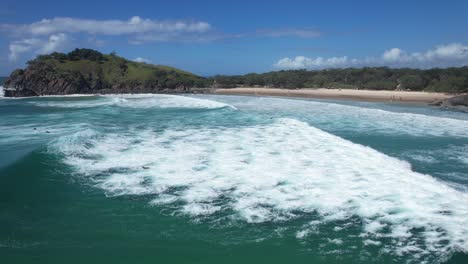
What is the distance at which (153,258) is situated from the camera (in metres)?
7.14

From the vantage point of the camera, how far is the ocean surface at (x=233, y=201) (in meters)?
7.41

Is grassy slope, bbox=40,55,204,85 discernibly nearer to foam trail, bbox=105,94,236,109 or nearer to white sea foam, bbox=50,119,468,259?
foam trail, bbox=105,94,236,109

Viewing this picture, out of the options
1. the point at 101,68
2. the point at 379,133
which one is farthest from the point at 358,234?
the point at 101,68

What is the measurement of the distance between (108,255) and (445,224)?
23.3 feet

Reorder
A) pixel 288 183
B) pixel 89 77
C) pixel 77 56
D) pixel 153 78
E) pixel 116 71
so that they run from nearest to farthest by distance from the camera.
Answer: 1. pixel 288 183
2. pixel 89 77
3. pixel 153 78
4. pixel 116 71
5. pixel 77 56

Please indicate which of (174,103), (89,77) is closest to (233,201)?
(174,103)

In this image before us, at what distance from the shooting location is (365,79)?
76.1m

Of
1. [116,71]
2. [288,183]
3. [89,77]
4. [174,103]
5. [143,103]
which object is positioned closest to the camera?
[288,183]

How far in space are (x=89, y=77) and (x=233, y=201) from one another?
83634 mm

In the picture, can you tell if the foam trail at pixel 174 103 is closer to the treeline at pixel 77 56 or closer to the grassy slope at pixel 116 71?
the grassy slope at pixel 116 71

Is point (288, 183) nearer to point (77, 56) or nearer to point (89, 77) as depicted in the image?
point (89, 77)

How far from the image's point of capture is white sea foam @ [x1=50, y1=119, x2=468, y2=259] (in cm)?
852

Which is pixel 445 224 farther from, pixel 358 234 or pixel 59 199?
pixel 59 199

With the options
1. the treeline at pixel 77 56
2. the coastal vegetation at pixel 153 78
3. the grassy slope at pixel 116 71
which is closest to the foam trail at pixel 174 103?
the coastal vegetation at pixel 153 78
